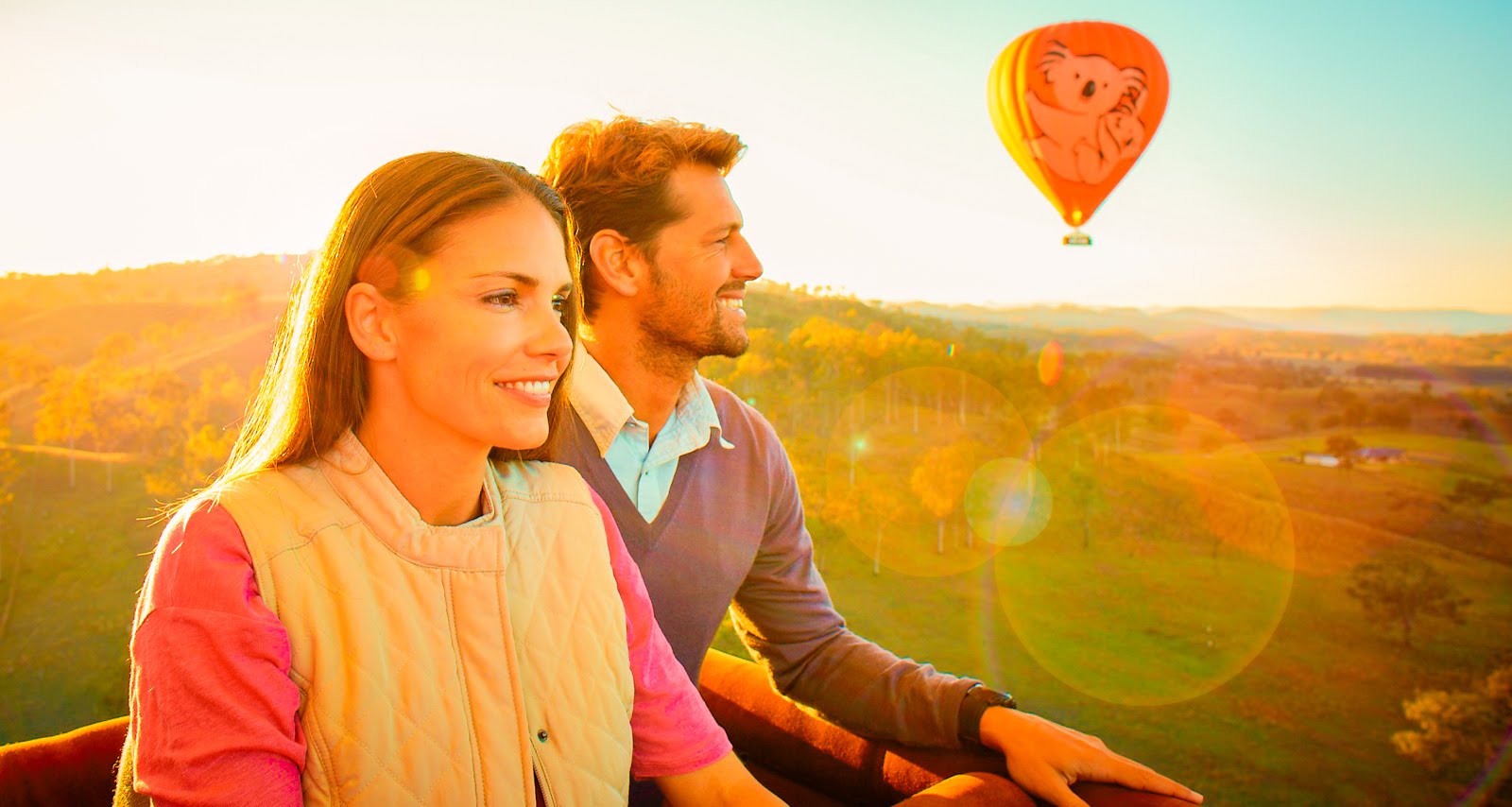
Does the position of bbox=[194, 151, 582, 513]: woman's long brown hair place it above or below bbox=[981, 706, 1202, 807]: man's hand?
above

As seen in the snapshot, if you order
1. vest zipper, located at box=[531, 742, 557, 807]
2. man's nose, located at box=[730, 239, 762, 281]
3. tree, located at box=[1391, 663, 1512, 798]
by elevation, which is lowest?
tree, located at box=[1391, 663, 1512, 798]

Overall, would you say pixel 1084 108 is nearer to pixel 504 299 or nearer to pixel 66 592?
pixel 504 299

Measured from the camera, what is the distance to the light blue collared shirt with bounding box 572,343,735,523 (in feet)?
6.72

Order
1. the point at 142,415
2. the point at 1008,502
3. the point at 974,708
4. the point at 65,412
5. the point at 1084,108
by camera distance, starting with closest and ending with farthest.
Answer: the point at 974,708 < the point at 1084,108 < the point at 65,412 < the point at 142,415 < the point at 1008,502

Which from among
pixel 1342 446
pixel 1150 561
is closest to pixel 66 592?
pixel 1150 561

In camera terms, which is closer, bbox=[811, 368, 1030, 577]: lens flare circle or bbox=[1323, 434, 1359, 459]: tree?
bbox=[811, 368, 1030, 577]: lens flare circle

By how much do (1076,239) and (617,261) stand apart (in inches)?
427

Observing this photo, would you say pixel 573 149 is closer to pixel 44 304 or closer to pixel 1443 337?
pixel 44 304

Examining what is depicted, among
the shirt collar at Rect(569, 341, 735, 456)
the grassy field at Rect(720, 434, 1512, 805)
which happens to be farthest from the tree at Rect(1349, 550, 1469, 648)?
the shirt collar at Rect(569, 341, 735, 456)

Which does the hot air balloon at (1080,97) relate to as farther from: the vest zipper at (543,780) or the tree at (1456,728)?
the tree at (1456,728)

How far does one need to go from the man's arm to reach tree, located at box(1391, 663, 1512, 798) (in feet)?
63.5

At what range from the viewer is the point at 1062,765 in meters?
1.68

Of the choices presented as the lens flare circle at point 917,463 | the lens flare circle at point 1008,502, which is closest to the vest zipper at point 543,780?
the lens flare circle at point 917,463

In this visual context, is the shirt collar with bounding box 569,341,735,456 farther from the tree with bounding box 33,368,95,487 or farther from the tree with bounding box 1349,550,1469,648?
the tree with bounding box 1349,550,1469,648
